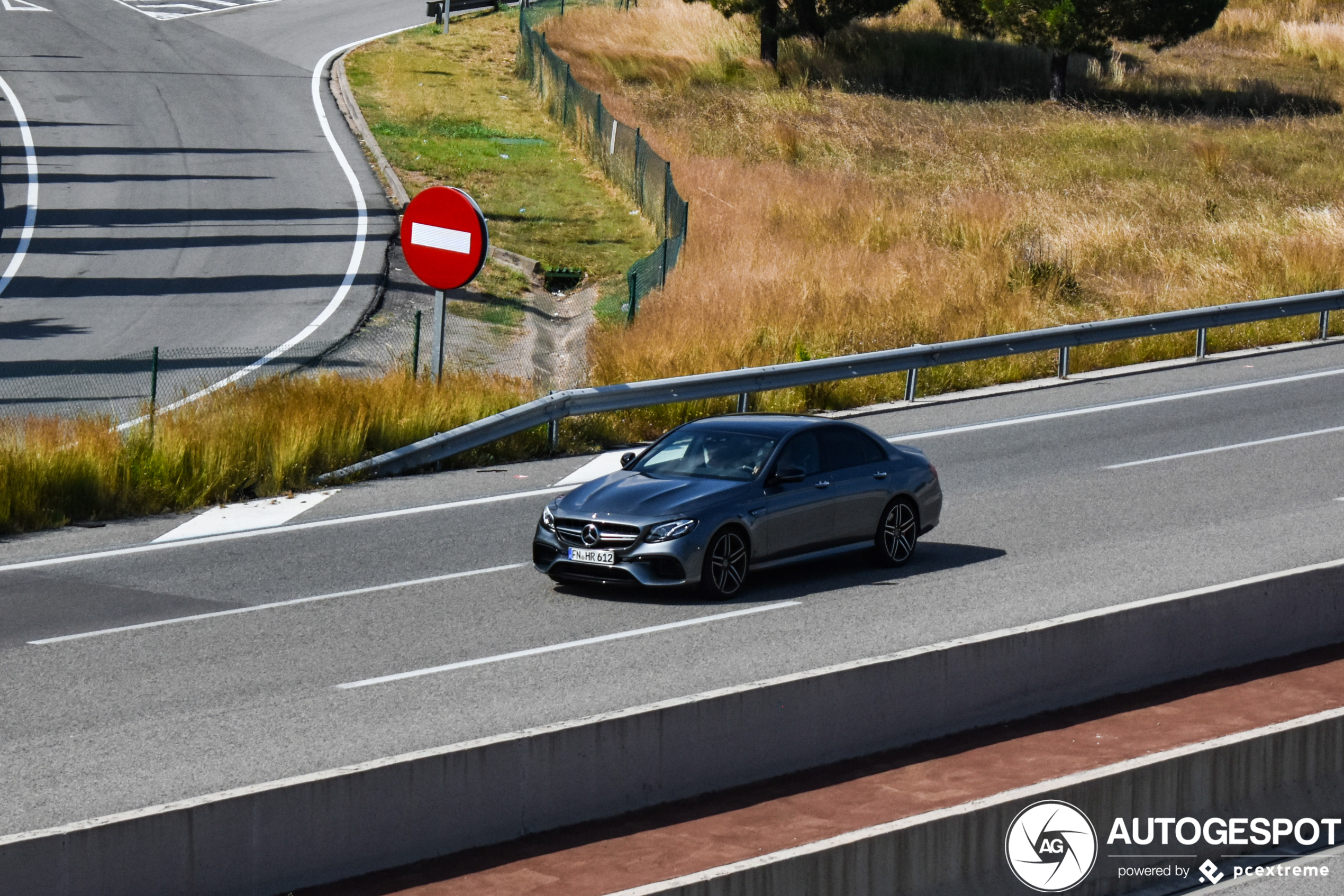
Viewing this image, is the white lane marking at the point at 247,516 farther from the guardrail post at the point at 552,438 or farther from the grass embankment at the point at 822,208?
the guardrail post at the point at 552,438

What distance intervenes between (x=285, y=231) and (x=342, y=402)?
15172 mm

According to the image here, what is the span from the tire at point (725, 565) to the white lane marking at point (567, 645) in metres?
0.34

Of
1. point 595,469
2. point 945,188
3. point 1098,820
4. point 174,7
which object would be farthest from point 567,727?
point 174,7

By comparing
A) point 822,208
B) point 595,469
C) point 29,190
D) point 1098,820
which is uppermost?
point 822,208

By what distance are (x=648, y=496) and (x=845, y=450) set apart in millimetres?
1959

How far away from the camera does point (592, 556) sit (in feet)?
39.3

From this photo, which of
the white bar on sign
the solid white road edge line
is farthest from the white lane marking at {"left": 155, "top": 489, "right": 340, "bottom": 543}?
the solid white road edge line

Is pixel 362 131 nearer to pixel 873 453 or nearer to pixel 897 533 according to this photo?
pixel 873 453

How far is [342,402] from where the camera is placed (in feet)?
55.7

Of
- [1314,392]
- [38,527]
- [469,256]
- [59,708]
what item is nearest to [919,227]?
[1314,392]

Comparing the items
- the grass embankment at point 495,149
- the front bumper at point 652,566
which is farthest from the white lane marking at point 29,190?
the front bumper at point 652,566

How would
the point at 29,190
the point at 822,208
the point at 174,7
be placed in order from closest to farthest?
the point at 822,208 < the point at 29,190 < the point at 174,7

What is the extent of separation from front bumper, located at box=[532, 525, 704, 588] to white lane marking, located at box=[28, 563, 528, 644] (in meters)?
1.23

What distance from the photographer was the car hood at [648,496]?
39.6 ft
